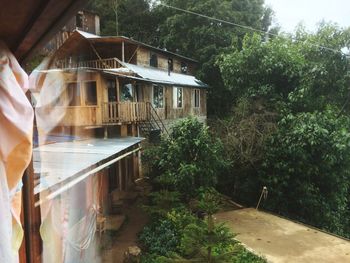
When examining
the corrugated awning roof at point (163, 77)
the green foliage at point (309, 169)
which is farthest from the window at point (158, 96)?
the green foliage at point (309, 169)

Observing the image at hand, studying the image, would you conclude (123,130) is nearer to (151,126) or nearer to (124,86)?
(151,126)

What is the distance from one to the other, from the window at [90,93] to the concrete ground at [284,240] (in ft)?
19.6

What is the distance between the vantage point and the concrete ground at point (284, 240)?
22.0 ft

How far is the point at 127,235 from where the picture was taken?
799 cm

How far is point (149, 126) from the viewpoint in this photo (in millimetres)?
13391

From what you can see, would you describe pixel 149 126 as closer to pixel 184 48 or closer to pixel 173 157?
pixel 173 157

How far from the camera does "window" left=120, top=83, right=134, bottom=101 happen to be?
12.9 m

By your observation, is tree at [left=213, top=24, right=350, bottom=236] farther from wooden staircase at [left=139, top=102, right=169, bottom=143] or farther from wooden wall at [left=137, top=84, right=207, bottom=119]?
wooden wall at [left=137, top=84, right=207, bottom=119]

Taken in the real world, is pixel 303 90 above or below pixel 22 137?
above

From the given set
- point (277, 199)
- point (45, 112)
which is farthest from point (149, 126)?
point (45, 112)

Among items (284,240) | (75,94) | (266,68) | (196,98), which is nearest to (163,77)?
(196,98)

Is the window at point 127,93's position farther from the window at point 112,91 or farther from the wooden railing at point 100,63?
the wooden railing at point 100,63

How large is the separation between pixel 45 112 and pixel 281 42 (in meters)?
13.2

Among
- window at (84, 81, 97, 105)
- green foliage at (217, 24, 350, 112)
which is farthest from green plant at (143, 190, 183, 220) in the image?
green foliage at (217, 24, 350, 112)
